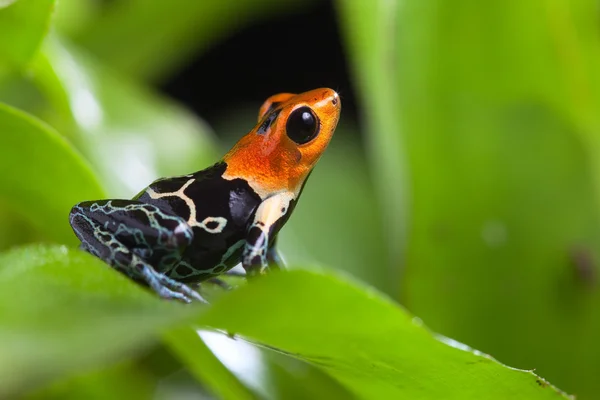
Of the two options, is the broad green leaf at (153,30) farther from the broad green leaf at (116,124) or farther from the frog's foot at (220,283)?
the frog's foot at (220,283)

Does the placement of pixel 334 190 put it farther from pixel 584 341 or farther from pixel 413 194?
pixel 584 341

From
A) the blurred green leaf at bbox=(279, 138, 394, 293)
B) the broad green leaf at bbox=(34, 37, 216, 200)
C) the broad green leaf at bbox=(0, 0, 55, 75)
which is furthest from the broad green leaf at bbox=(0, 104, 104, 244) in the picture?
the blurred green leaf at bbox=(279, 138, 394, 293)

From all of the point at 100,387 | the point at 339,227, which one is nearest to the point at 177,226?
the point at 100,387

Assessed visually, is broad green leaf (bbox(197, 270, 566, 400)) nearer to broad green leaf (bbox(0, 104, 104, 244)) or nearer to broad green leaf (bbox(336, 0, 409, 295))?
broad green leaf (bbox(0, 104, 104, 244))

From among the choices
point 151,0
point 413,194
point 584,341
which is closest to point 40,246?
point 413,194

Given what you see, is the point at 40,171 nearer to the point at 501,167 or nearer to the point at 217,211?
the point at 217,211
